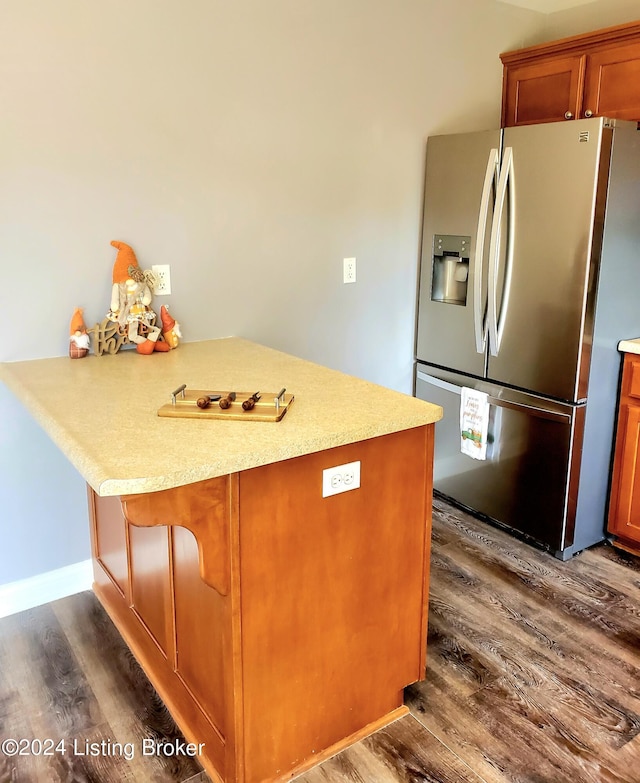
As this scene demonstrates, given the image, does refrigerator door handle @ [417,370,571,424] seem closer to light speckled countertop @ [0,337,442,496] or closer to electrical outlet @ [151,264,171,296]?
light speckled countertop @ [0,337,442,496]

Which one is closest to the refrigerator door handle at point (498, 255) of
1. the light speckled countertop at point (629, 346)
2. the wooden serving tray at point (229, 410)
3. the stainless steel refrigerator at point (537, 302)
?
the stainless steel refrigerator at point (537, 302)

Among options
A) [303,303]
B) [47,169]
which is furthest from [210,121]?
[303,303]

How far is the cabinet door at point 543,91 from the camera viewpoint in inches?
117

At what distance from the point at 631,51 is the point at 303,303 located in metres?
1.68

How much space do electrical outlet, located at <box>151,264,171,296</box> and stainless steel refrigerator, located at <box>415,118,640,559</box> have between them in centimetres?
129

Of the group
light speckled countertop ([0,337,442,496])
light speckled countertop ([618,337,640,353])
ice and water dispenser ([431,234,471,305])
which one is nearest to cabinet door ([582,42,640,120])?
ice and water dispenser ([431,234,471,305])

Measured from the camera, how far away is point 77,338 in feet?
7.36

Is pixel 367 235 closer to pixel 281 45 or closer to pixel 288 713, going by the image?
pixel 281 45

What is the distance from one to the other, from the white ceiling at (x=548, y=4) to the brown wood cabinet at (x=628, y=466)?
1.77 metres

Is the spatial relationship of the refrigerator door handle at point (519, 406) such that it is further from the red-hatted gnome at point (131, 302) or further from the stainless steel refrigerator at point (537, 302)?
the red-hatted gnome at point (131, 302)

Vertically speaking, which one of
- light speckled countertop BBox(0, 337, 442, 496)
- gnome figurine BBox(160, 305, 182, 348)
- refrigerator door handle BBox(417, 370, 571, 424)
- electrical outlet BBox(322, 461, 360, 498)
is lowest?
refrigerator door handle BBox(417, 370, 571, 424)

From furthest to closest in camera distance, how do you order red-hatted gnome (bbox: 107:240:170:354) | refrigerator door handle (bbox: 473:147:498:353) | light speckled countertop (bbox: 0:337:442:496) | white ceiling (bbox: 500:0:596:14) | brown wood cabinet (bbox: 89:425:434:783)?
white ceiling (bbox: 500:0:596:14), refrigerator door handle (bbox: 473:147:498:353), red-hatted gnome (bbox: 107:240:170:354), brown wood cabinet (bbox: 89:425:434:783), light speckled countertop (bbox: 0:337:442:496)

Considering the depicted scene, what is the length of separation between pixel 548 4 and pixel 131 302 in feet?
8.23

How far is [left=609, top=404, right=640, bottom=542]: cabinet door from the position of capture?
9.01 ft
